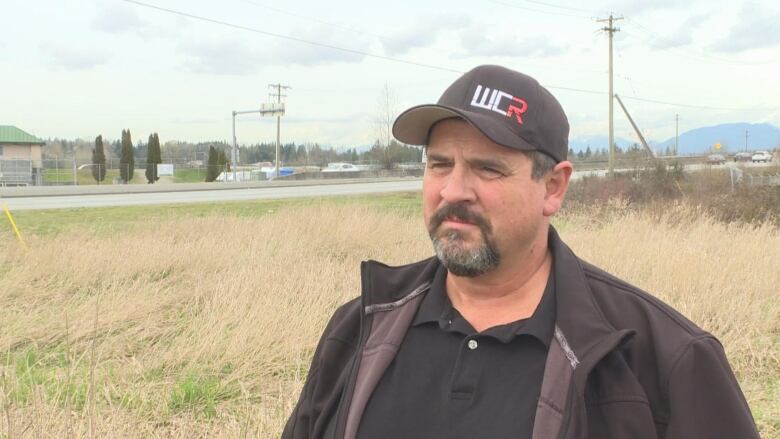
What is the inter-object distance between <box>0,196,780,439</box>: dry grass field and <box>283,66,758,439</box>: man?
1.97m

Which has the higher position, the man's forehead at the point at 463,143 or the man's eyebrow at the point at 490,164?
the man's forehead at the point at 463,143

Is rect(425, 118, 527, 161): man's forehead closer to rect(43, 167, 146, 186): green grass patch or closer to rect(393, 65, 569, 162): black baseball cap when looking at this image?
rect(393, 65, 569, 162): black baseball cap

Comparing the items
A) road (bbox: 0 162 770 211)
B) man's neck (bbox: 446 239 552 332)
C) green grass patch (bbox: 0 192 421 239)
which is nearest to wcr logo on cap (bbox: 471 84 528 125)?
man's neck (bbox: 446 239 552 332)

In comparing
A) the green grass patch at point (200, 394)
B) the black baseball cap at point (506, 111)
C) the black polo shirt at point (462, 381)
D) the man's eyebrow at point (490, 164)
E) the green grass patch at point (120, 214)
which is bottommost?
the green grass patch at point (200, 394)

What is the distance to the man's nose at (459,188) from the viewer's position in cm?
171

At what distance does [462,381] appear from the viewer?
5.28 feet

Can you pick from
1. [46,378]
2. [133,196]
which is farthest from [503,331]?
[133,196]

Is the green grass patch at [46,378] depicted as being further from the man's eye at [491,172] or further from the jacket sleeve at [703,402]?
the jacket sleeve at [703,402]

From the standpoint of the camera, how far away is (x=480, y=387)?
1591mm

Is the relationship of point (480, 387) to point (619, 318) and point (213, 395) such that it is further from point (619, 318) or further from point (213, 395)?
point (213, 395)

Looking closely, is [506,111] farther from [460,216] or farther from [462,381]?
[462,381]

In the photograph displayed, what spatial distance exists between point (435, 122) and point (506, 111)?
0.76ft

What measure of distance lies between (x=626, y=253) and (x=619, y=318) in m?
7.12

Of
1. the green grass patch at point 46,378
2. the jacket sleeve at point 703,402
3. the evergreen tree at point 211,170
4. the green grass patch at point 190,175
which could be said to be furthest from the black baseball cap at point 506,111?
the green grass patch at point 190,175
